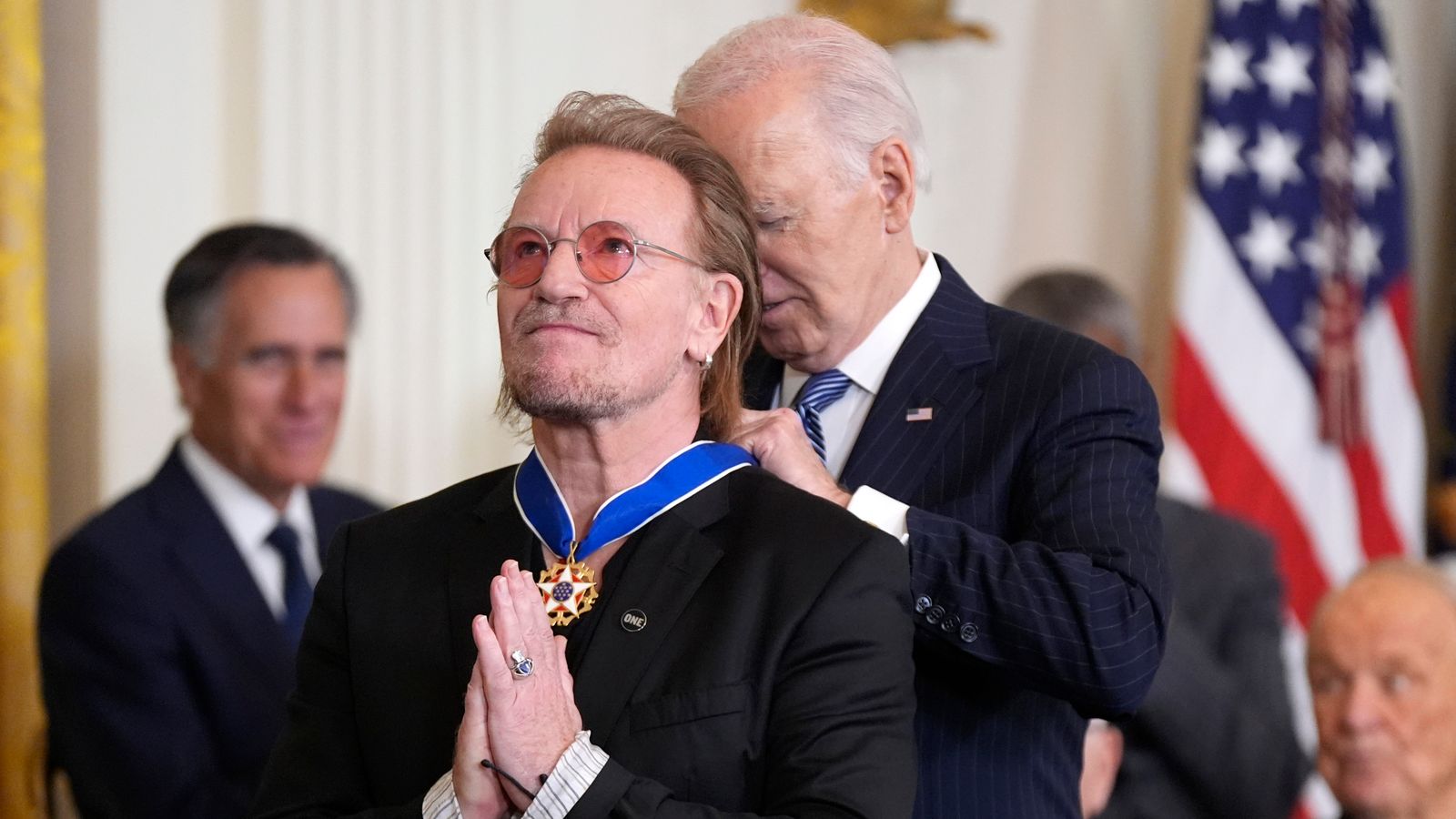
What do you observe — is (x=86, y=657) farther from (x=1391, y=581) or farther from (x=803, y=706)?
(x=1391, y=581)

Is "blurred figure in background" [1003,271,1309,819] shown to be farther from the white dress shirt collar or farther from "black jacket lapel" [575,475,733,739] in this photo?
"black jacket lapel" [575,475,733,739]

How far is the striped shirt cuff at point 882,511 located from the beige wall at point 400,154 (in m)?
2.24

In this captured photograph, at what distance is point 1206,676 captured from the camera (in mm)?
4223

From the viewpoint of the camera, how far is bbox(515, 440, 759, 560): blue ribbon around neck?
2.29m

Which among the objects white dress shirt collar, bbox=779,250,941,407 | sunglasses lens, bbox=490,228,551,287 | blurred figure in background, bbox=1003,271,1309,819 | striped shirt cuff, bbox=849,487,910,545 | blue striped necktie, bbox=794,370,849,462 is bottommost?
blurred figure in background, bbox=1003,271,1309,819

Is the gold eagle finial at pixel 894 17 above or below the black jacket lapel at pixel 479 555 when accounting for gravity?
above

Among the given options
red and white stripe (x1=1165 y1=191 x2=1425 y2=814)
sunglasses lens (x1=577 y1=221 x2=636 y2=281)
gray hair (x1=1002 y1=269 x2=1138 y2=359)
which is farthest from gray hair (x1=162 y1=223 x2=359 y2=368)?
red and white stripe (x1=1165 y1=191 x2=1425 y2=814)

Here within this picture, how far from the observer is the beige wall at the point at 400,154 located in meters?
4.77

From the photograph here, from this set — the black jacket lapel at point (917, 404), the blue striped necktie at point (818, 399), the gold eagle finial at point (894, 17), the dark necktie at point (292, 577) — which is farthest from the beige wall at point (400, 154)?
the black jacket lapel at point (917, 404)

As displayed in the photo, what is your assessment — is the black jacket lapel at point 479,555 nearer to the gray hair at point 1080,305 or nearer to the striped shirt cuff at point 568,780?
the striped shirt cuff at point 568,780

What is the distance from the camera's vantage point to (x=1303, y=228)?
668 cm

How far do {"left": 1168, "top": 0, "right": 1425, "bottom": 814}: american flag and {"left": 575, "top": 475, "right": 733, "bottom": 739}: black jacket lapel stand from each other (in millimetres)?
4538

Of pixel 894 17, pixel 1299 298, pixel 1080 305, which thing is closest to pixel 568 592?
pixel 1080 305

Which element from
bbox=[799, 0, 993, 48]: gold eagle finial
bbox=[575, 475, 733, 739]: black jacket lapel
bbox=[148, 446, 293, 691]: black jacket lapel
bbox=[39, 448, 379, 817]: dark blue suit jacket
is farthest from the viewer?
bbox=[799, 0, 993, 48]: gold eagle finial
